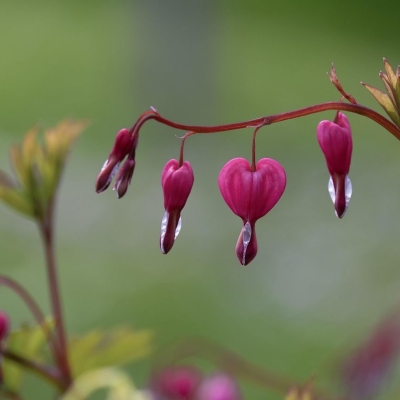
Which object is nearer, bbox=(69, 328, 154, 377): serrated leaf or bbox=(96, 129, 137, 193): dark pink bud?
bbox=(96, 129, 137, 193): dark pink bud

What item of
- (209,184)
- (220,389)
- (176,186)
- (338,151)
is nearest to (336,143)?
(338,151)

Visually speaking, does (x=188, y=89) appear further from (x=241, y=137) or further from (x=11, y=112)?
(x=11, y=112)

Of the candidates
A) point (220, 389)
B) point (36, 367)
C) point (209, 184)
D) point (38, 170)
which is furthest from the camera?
point (209, 184)

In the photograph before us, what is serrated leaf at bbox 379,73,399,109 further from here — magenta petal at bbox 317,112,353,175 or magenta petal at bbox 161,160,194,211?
magenta petal at bbox 161,160,194,211

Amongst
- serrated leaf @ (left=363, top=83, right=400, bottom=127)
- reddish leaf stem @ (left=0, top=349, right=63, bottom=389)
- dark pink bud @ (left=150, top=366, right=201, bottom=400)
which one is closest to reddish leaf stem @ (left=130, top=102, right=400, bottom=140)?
serrated leaf @ (left=363, top=83, right=400, bottom=127)

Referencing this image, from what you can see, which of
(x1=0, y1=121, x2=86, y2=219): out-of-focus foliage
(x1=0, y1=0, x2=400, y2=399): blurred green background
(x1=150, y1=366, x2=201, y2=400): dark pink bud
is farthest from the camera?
(x1=0, y1=0, x2=400, y2=399): blurred green background

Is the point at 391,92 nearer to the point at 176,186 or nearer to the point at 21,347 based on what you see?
the point at 176,186

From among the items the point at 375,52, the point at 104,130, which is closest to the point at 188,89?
the point at 104,130
